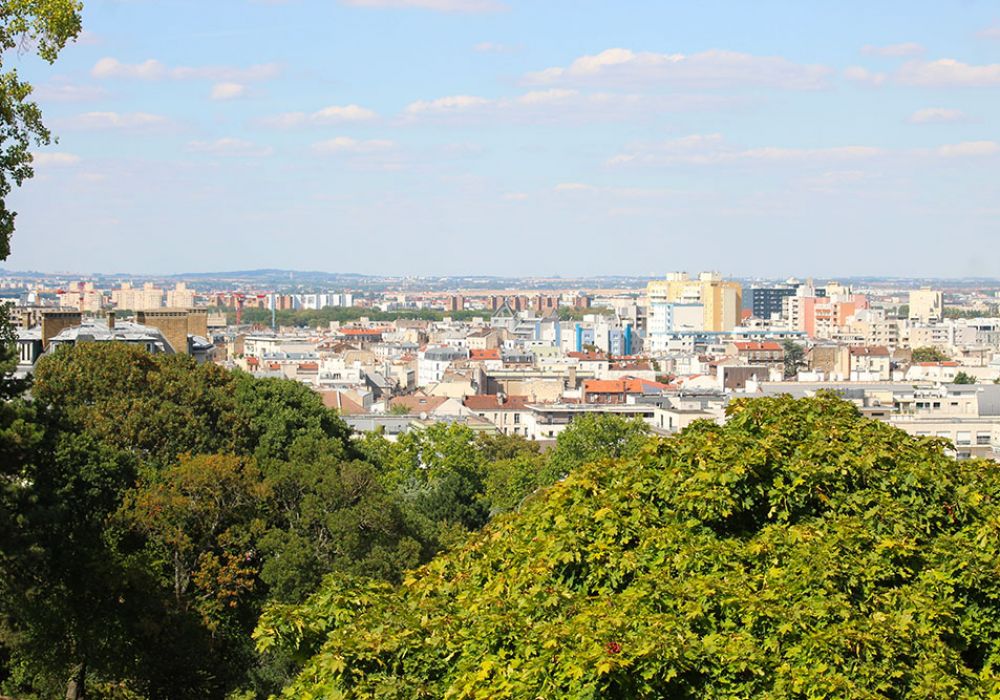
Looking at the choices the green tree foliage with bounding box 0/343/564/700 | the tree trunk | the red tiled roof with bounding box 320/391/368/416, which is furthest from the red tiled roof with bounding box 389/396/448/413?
the tree trunk

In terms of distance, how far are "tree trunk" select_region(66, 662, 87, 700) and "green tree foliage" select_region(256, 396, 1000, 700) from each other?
9.94 metres

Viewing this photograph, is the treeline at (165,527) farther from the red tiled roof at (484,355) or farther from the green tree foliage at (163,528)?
the red tiled roof at (484,355)

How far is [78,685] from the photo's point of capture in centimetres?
2228

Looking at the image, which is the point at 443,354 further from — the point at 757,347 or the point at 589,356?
the point at 757,347

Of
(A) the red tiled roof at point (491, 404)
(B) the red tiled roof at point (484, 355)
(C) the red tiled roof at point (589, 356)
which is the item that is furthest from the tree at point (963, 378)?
(B) the red tiled roof at point (484, 355)

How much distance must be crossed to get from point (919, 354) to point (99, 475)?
409ft

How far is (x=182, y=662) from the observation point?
23109mm

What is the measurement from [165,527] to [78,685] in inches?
151

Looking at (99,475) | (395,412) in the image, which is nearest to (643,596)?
(99,475)

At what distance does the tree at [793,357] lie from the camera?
12269 centimetres

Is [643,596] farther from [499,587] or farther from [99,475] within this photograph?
[99,475]

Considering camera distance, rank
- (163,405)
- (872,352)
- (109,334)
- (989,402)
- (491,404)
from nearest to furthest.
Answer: (163,405)
(109,334)
(989,402)
(491,404)
(872,352)

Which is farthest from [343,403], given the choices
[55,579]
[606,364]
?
[55,579]

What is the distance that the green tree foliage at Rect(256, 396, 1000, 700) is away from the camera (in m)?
10.9
